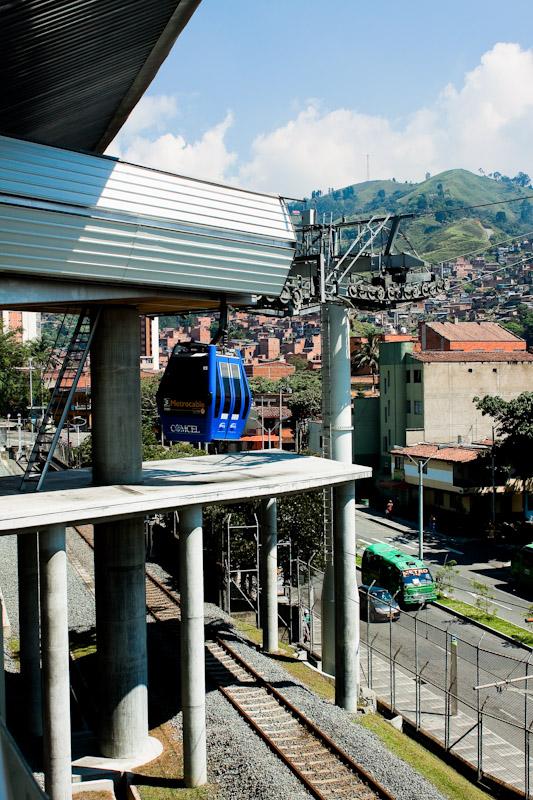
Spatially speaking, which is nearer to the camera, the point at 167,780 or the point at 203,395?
the point at 167,780

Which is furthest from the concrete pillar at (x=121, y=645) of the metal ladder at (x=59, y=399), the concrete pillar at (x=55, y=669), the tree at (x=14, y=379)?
the tree at (x=14, y=379)

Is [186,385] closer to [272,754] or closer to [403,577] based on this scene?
[272,754]

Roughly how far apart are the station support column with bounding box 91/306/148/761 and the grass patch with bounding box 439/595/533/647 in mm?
18508

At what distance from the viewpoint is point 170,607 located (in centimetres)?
3553

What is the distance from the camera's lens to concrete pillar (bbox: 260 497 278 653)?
30641mm

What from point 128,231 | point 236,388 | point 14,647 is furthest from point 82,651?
point 128,231

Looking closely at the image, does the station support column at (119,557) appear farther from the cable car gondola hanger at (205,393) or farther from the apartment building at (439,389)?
the apartment building at (439,389)

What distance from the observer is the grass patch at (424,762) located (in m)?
19.6

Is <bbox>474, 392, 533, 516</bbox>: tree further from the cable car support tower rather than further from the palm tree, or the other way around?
the palm tree

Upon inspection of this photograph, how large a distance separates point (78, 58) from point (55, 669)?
511 inches

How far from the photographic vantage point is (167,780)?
64.8 ft

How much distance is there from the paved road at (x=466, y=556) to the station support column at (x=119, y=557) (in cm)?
2136

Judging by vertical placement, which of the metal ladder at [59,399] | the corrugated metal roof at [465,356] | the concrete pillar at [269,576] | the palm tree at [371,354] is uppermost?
the palm tree at [371,354]

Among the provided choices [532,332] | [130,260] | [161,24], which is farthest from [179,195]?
[532,332]
